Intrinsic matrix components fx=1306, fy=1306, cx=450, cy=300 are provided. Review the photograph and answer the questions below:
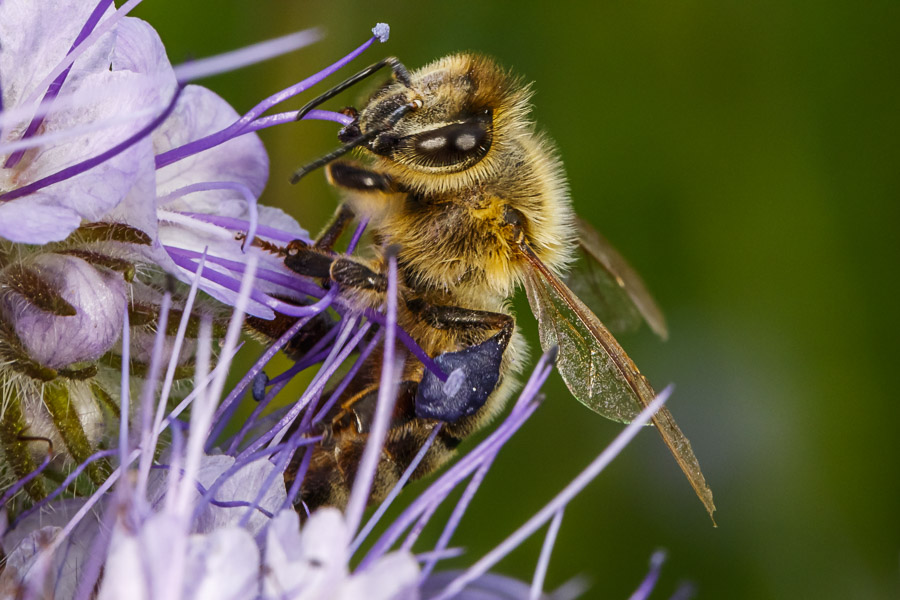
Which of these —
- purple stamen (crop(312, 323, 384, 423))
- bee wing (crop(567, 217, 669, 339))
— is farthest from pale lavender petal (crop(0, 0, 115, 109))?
bee wing (crop(567, 217, 669, 339))

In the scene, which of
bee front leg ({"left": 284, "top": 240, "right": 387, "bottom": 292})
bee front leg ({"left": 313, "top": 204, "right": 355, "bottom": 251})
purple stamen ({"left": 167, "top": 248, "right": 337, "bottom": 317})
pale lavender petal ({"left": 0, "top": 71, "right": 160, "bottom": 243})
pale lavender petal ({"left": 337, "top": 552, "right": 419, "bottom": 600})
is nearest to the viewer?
pale lavender petal ({"left": 337, "top": 552, "right": 419, "bottom": 600})

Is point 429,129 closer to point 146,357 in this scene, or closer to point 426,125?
point 426,125

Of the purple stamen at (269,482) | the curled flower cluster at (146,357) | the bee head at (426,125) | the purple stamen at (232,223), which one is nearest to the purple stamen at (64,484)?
the curled flower cluster at (146,357)

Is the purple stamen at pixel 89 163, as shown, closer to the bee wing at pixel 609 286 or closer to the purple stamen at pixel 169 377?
the purple stamen at pixel 169 377

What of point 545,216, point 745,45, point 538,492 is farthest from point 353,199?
point 745,45

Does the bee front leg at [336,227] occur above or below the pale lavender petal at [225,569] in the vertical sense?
above

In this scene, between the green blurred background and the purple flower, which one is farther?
the green blurred background

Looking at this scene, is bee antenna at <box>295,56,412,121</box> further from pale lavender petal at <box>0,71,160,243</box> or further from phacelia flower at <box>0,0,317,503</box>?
pale lavender petal at <box>0,71,160,243</box>

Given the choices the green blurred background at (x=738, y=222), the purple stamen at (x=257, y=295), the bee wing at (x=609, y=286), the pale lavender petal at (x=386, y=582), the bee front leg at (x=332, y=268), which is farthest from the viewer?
the green blurred background at (x=738, y=222)
